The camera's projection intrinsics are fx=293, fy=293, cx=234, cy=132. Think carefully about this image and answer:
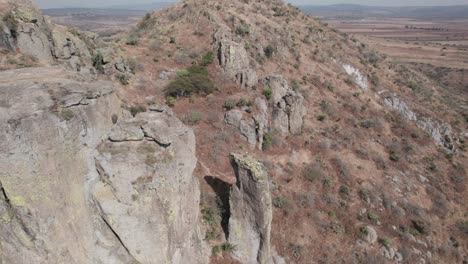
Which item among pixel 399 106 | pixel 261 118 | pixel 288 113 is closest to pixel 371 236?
pixel 288 113

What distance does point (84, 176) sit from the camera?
12141 millimetres

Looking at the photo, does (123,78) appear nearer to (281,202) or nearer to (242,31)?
(281,202)

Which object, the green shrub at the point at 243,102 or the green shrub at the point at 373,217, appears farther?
the green shrub at the point at 243,102

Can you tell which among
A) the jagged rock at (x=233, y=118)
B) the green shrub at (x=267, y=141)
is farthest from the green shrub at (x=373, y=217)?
the jagged rock at (x=233, y=118)

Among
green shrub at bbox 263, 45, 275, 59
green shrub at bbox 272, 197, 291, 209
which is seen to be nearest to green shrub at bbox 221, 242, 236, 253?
green shrub at bbox 272, 197, 291, 209

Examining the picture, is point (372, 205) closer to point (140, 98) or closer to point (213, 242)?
point (213, 242)

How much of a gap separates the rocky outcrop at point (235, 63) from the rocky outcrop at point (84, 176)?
20.8 metres

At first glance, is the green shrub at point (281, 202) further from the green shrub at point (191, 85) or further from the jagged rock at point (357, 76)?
the jagged rock at point (357, 76)

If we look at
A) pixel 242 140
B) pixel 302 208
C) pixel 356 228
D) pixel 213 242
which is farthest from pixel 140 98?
pixel 356 228

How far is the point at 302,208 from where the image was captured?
26.1 metres

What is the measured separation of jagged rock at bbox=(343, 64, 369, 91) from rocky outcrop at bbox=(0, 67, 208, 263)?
136 ft

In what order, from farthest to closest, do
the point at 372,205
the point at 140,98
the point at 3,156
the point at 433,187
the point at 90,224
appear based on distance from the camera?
1. the point at 433,187
2. the point at 140,98
3. the point at 372,205
4. the point at 90,224
5. the point at 3,156

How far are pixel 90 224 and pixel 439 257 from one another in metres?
28.6

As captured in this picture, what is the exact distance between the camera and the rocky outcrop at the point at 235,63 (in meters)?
34.6
